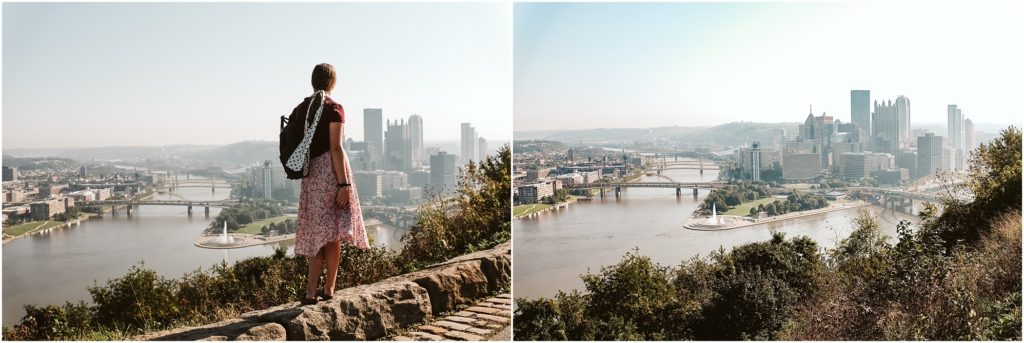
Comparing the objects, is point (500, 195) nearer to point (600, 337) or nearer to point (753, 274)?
point (600, 337)

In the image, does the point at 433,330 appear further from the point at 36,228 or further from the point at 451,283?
the point at 36,228

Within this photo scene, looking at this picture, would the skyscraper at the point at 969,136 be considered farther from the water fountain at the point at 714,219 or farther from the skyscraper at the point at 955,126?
the water fountain at the point at 714,219

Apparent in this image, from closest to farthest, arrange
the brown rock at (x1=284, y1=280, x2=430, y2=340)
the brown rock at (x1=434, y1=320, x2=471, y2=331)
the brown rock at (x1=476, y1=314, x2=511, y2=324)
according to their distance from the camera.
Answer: the brown rock at (x1=284, y1=280, x2=430, y2=340) < the brown rock at (x1=434, y1=320, x2=471, y2=331) < the brown rock at (x1=476, y1=314, x2=511, y2=324)

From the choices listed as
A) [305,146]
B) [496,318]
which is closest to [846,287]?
[496,318]

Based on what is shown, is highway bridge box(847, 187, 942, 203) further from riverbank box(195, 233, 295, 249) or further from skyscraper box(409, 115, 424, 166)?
riverbank box(195, 233, 295, 249)

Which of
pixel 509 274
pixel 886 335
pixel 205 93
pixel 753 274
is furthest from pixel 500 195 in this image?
pixel 886 335

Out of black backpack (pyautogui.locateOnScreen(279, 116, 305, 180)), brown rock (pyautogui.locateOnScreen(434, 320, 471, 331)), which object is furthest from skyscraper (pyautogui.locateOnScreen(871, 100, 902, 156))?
black backpack (pyautogui.locateOnScreen(279, 116, 305, 180))
